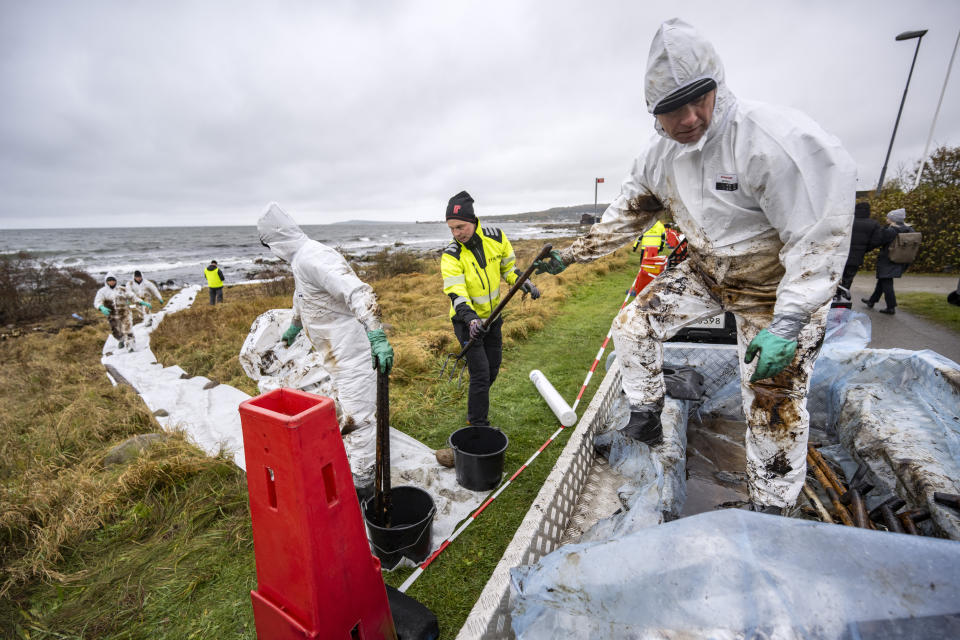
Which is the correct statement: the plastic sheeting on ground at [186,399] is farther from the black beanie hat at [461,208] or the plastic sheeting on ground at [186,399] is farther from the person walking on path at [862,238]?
the person walking on path at [862,238]

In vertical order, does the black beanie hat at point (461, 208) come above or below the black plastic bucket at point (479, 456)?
above

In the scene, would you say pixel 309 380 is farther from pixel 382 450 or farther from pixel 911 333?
pixel 911 333

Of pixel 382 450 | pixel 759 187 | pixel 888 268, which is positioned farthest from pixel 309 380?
pixel 888 268

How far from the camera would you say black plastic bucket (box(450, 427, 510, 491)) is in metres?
2.93

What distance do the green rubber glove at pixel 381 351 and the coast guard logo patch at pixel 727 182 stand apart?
1.90m

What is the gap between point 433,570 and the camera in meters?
2.42

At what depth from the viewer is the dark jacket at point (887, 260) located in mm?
6451

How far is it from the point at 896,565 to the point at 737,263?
128cm

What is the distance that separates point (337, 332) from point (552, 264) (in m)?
1.67

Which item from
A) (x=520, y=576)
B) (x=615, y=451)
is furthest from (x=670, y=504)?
(x=520, y=576)

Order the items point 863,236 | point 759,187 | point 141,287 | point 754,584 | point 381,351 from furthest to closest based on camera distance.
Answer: point 141,287, point 863,236, point 381,351, point 759,187, point 754,584

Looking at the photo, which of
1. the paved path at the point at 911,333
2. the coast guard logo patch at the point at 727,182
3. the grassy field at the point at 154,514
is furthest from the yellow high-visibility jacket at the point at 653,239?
the coast guard logo patch at the point at 727,182

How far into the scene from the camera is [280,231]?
2957mm

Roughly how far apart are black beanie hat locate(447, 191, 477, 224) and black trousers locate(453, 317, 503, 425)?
2.90 ft
